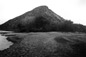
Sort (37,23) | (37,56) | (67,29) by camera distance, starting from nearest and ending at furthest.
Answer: (37,56), (67,29), (37,23)

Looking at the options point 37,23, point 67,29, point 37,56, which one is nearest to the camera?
point 37,56

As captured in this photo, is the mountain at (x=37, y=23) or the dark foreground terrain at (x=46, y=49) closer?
the dark foreground terrain at (x=46, y=49)

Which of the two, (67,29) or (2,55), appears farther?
(67,29)

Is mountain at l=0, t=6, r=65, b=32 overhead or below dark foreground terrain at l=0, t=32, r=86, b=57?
overhead

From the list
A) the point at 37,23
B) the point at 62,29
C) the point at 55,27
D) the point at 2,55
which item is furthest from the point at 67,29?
the point at 2,55

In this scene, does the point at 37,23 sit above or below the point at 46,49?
above

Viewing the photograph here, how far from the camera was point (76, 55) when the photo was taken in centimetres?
Result: 1348

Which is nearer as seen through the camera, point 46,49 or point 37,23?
point 46,49

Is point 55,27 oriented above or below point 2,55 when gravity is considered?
above

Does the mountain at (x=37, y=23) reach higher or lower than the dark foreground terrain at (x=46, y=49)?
higher

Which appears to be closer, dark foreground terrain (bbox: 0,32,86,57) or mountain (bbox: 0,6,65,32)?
dark foreground terrain (bbox: 0,32,86,57)

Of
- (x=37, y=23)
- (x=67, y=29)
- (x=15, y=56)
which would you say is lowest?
(x=15, y=56)

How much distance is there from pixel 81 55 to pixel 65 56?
239cm

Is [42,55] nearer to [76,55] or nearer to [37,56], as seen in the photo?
[37,56]
